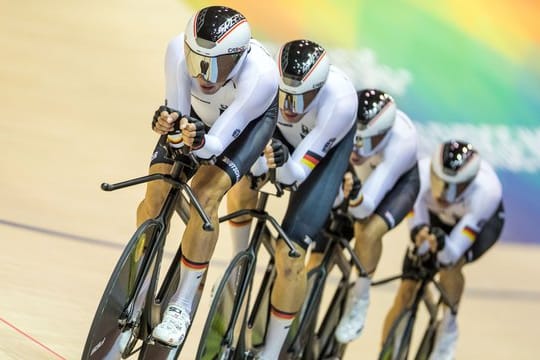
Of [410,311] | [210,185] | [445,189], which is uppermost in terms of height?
[210,185]

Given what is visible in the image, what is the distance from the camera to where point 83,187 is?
7391 mm

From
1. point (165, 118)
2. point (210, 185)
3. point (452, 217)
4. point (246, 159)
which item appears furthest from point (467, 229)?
point (165, 118)

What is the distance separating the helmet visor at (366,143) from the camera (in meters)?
5.80

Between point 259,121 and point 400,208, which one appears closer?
point 259,121

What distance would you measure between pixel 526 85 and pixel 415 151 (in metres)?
4.35

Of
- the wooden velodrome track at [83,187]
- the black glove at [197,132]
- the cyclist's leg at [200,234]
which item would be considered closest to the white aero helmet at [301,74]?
the cyclist's leg at [200,234]

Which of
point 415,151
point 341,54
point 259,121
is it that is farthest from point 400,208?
point 341,54

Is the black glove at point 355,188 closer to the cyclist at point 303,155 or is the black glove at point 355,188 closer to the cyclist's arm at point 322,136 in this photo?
the cyclist at point 303,155

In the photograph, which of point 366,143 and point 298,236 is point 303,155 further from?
point 366,143

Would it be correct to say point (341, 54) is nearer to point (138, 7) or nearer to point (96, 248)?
point (138, 7)

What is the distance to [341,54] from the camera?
988 centimetres

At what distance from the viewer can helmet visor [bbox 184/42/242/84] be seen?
172 inches

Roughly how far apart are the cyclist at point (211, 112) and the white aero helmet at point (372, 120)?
1.16 meters

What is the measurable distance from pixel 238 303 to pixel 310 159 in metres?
0.78
